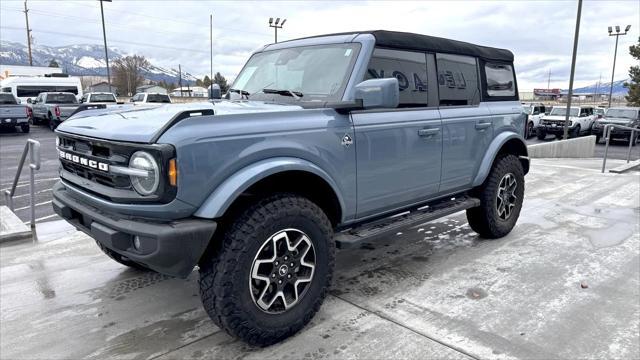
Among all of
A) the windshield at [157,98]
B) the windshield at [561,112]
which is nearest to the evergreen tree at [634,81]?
the windshield at [561,112]

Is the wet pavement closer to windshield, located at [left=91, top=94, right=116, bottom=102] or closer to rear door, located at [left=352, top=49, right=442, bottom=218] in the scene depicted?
rear door, located at [left=352, top=49, right=442, bottom=218]

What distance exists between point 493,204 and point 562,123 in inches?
881

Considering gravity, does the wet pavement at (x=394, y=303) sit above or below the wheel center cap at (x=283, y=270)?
below

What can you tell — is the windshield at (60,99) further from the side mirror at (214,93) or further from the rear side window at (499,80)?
the rear side window at (499,80)

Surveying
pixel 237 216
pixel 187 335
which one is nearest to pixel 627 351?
pixel 237 216

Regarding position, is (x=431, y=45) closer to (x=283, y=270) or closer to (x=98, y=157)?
(x=283, y=270)

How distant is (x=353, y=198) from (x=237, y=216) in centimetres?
93

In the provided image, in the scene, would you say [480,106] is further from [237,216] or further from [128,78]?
[128,78]

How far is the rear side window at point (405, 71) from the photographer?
138 inches

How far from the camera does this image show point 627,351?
8.98ft

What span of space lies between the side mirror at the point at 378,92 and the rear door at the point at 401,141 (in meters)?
0.22

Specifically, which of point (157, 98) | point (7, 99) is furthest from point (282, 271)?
point (7, 99)

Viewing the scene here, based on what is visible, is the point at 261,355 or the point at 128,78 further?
the point at 128,78

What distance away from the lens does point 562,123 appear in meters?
23.9
